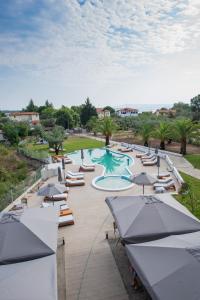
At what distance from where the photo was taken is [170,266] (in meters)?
5.04

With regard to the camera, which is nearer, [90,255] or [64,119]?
[90,255]

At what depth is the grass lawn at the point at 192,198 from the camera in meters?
12.1

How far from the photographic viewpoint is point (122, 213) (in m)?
8.11

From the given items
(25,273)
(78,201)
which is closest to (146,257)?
(25,273)

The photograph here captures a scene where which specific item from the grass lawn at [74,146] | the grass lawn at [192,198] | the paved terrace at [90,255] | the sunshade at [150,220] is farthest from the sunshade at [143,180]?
the grass lawn at [74,146]

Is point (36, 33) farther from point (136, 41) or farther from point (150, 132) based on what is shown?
point (150, 132)

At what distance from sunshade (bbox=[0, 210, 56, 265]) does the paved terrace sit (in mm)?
1676

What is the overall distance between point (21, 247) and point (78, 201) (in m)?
8.14

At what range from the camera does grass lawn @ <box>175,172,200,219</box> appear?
1206 centimetres

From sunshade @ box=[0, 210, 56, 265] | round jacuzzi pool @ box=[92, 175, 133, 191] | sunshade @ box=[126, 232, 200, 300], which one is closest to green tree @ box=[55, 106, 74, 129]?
round jacuzzi pool @ box=[92, 175, 133, 191]

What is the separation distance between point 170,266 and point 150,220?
7.64 ft

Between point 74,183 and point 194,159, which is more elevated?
point 194,159

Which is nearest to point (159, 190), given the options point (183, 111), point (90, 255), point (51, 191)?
point (51, 191)

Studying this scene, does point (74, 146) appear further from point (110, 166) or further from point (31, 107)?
point (31, 107)
